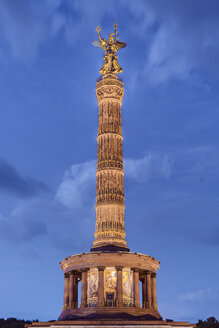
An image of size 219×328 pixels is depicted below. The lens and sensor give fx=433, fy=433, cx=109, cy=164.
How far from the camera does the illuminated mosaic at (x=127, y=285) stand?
4478cm

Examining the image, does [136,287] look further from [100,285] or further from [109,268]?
[100,285]

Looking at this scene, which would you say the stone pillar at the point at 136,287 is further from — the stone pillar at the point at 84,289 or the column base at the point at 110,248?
the stone pillar at the point at 84,289

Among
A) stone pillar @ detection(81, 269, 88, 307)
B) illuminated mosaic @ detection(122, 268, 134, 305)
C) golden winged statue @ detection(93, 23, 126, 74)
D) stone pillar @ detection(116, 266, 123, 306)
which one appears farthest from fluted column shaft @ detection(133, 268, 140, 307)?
golden winged statue @ detection(93, 23, 126, 74)

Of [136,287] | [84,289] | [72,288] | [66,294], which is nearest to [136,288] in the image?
[136,287]

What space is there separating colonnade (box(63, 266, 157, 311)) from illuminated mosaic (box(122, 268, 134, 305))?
894mm

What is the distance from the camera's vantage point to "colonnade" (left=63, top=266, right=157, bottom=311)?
43.3 metres

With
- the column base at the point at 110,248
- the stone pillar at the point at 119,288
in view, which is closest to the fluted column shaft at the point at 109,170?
the column base at the point at 110,248

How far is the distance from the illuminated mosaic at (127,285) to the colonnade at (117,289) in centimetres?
89

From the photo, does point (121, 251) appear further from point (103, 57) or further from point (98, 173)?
point (103, 57)

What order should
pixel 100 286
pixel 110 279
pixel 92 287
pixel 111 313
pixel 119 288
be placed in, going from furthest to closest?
1. pixel 92 287
2. pixel 110 279
3. pixel 100 286
4. pixel 119 288
5. pixel 111 313

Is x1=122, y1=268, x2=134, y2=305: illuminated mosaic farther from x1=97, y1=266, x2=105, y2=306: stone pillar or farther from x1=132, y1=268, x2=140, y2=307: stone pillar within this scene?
x1=97, y1=266, x2=105, y2=306: stone pillar

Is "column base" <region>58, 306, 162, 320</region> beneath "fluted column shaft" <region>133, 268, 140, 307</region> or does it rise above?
beneath

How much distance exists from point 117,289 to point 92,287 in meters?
3.51

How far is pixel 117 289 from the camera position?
43.4m
